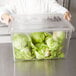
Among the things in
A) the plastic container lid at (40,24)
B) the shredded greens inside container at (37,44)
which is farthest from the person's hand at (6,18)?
the shredded greens inside container at (37,44)

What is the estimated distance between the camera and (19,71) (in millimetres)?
612

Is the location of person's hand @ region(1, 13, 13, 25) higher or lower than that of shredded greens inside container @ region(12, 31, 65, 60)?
higher

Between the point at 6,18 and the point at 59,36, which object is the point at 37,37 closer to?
the point at 59,36

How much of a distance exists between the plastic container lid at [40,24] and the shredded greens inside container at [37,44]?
20 mm

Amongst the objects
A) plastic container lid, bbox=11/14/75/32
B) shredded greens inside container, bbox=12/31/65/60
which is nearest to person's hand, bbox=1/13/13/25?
plastic container lid, bbox=11/14/75/32

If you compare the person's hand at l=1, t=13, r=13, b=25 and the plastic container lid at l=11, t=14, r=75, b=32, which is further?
the person's hand at l=1, t=13, r=13, b=25

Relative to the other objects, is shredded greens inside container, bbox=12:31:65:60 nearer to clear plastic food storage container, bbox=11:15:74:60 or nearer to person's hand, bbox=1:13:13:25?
clear plastic food storage container, bbox=11:15:74:60

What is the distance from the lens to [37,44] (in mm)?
643

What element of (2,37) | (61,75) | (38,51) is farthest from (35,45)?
(2,37)

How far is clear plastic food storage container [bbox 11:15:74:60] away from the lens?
2.06ft

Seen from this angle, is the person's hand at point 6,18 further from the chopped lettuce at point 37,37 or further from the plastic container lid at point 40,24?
the chopped lettuce at point 37,37

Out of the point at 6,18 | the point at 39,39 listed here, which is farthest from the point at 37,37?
the point at 6,18

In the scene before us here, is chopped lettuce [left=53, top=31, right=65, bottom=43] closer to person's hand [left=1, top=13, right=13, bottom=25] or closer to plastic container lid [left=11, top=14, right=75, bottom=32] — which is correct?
plastic container lid [left=11, top=14, right=75, bottom=32]

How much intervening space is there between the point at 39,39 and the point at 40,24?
58 millimetres
